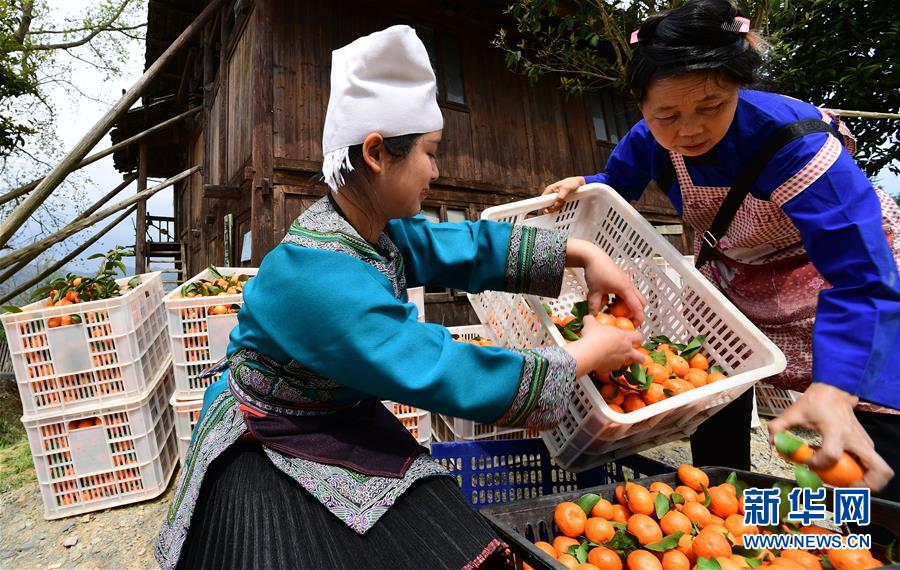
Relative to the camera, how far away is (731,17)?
1561 millimetres

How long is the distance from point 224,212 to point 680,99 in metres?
8.95

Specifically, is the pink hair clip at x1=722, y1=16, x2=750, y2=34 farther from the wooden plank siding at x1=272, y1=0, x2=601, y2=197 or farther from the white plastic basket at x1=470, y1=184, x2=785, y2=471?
the wooden plank siding at x1=272, y1=0, x2=601, y2=197

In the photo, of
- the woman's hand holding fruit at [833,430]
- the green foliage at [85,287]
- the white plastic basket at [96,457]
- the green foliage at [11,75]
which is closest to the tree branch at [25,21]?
the green foliage at [11,75]

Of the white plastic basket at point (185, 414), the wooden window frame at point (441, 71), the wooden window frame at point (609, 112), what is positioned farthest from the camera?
the wooden window frame at point (609, 112)

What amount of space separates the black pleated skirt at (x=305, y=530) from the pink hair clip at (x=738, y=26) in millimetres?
1732

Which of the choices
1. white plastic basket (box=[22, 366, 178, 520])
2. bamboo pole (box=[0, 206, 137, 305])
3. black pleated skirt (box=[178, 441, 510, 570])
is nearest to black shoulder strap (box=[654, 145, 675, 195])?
black pleated skirt (box=[178, 441, 510, 570])

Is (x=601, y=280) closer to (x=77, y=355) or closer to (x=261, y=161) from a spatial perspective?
(x=77, y=355)

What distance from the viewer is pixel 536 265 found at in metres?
1.82

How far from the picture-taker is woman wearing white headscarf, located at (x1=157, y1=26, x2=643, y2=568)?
45.6 inches

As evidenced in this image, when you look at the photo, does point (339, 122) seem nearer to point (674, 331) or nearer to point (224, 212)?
point (674, 331)

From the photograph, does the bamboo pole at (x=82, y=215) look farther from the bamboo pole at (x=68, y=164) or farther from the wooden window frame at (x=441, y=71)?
the wooden window frame at (x=441, y=71)

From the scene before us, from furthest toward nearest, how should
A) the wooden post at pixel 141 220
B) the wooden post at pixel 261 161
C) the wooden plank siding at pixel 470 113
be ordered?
the wooden post at pixel 141 220 < the wooden plank siding at pixel 470 113 < the wooden post at pixel 261 161

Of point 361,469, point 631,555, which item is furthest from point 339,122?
point 631,555

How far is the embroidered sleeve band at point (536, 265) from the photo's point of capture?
1.82m
